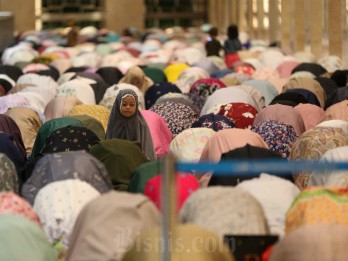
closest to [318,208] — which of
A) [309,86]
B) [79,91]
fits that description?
[309,86]

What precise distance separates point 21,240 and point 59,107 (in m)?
7.24

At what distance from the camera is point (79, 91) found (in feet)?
50.8

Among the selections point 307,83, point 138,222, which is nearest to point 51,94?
point 307,83

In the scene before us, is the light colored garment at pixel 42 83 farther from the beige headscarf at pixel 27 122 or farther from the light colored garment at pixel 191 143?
the light colored garment at pixel 191 143

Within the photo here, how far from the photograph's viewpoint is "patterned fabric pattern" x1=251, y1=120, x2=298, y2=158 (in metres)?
10.4

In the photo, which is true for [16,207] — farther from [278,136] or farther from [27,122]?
[27,122]

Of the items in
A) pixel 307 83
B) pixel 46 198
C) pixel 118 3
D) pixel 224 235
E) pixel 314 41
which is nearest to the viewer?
pixel 224 235

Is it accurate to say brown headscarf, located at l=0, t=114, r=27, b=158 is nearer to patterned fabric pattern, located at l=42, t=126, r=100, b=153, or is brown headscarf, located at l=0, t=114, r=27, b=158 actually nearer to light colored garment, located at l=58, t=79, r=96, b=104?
patterned fabric pattern, located at l=42, t=126, r=100, b=153

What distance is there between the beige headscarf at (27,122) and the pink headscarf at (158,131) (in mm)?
1117

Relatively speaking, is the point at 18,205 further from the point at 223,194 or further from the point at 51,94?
the point at 51,94

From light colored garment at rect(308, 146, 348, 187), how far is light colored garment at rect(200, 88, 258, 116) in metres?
4.95

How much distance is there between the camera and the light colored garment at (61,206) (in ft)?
23.1

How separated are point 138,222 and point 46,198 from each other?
1058mm

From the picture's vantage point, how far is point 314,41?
2573cm
